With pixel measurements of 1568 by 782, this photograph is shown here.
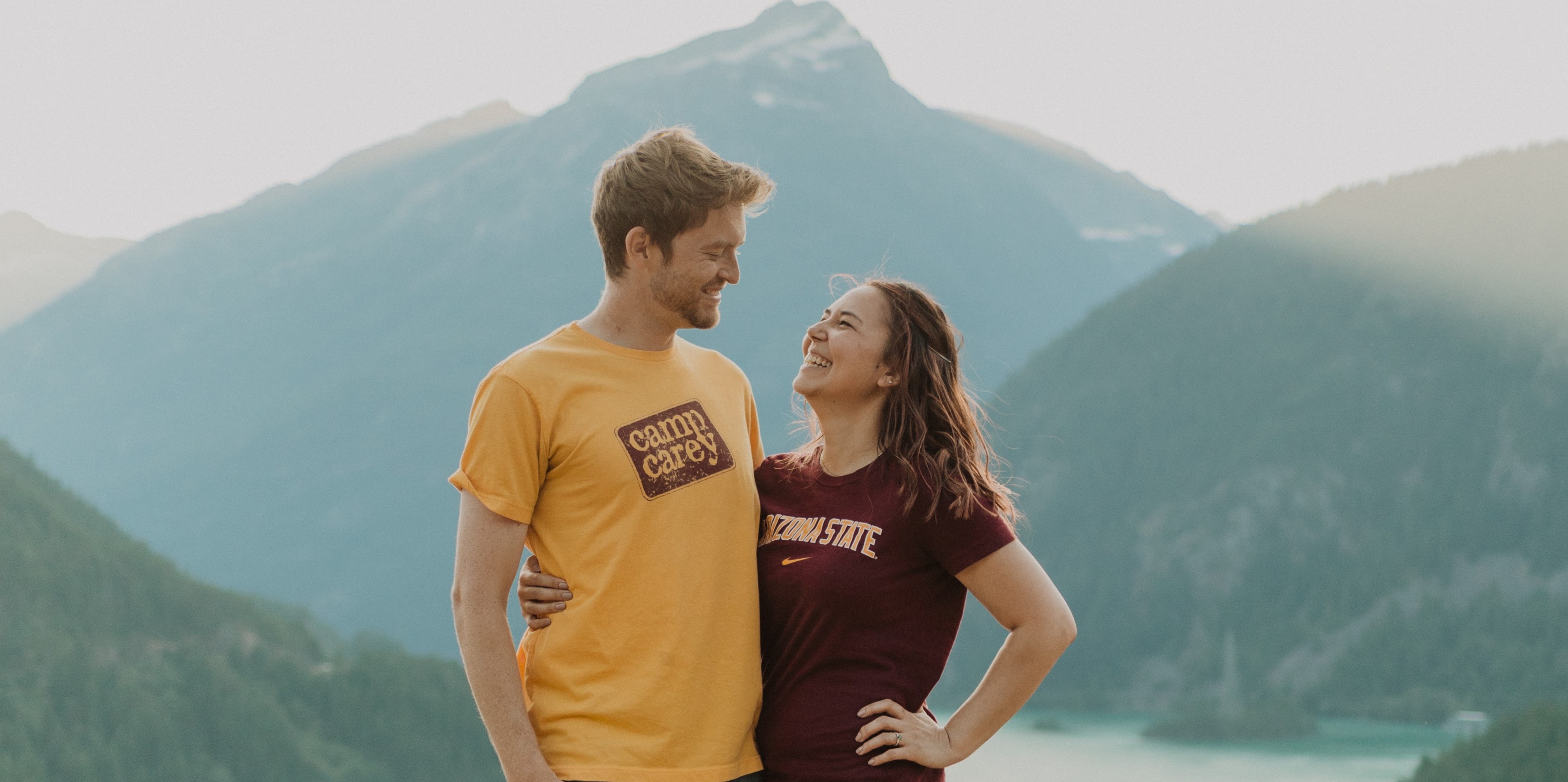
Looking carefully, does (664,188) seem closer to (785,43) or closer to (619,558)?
(619,558)

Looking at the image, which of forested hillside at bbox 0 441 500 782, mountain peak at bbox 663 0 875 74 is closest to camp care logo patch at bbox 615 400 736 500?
forested hillside at bbox 0 441 500 782

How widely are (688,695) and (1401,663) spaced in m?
85.3

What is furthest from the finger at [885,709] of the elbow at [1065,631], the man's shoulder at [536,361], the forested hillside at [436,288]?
the forested hillside at [436,288]

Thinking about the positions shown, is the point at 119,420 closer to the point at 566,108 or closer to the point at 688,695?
the point at 566,108

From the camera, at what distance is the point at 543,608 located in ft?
9.13

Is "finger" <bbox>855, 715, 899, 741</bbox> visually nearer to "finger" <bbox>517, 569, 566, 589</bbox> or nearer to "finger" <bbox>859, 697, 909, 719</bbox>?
"finger" <bbox>859, 697, 909, 719</bbox>

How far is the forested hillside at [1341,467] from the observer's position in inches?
3115

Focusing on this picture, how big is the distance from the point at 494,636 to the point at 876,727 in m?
0.81

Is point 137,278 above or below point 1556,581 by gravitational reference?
above

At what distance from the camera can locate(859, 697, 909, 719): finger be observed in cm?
286

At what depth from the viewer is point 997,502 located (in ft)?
9.68

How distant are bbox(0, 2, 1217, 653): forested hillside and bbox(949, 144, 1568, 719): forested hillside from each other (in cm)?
3466

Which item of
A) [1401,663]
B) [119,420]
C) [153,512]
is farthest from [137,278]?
[1401,663]

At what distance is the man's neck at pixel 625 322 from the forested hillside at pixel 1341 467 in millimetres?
77137
